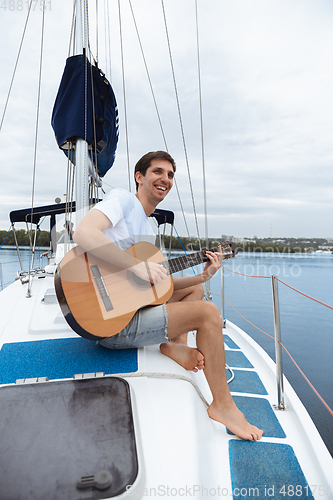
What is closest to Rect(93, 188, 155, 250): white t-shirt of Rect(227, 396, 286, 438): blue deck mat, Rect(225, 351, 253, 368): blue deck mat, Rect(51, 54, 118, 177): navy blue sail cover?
Rect(227, 396, 286, 438): blue deck mat

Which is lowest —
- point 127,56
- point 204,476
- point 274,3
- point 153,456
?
point 204,476

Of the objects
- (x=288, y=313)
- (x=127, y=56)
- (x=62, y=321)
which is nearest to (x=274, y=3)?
(x=127, y=56)

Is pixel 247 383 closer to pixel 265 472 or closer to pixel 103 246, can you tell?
pixel 265 472

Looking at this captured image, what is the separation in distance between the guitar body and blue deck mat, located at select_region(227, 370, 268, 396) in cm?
103

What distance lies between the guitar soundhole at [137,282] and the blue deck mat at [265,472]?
78 centimetres

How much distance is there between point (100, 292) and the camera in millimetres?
1084

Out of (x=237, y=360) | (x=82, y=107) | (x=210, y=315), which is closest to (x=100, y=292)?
(x=210, y=315)

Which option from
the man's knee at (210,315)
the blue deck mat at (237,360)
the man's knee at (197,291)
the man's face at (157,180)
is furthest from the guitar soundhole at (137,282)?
the blue deck mat at (237,360)

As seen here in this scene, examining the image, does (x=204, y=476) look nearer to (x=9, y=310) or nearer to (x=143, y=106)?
(x=9, y=310)

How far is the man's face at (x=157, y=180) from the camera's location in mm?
1454

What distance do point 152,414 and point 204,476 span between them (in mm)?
228

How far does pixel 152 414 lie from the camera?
85 cm

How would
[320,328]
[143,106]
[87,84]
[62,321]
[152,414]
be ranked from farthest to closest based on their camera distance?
[320,328]
[143,106]
[87,84]
[62,321]
[152,414]

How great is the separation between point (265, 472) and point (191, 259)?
1.01m
